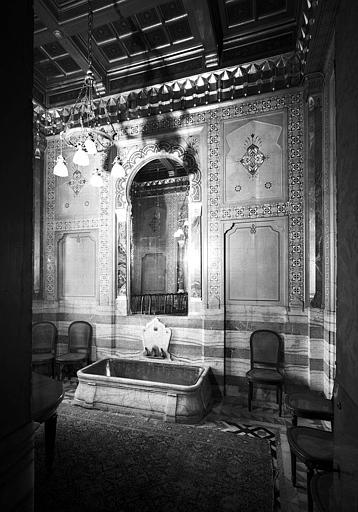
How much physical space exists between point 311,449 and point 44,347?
5.08 metres

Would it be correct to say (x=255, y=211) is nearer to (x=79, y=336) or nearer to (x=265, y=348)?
(x=265, y=348)

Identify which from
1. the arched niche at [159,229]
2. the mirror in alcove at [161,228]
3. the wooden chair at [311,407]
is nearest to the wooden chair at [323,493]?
the wooden chair at [311,407]

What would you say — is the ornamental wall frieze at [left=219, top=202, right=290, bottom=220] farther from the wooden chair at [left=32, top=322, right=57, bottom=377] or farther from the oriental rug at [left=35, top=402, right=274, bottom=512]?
the wooden chair at [left=32, top=322, right=57, bottom=377]

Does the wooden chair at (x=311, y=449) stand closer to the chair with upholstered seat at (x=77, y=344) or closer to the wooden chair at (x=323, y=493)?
the wooden chair at (x=323, y=493)

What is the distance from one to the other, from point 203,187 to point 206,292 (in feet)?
5.97

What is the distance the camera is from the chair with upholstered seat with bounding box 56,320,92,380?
566cm

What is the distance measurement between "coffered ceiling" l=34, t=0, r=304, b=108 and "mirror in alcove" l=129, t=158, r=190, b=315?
82.1 inches

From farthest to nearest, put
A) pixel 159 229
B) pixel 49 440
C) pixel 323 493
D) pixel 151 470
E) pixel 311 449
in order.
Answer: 1. pixel 159 229
2. pixel 151 470
3. pixel 49 440
4. pixel 311 449
5. pixel 323 493

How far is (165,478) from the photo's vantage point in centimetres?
281

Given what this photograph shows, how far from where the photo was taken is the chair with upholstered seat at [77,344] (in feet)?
18.6

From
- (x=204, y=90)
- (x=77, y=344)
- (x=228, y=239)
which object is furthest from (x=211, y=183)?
(x=77, y=344)

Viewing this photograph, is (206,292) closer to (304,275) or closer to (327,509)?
(304,275)

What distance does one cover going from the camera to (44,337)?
599 centimetres

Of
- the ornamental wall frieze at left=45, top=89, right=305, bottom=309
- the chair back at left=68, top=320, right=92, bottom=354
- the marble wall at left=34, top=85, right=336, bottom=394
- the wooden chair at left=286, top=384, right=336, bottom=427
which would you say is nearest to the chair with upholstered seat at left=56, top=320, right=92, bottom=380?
the chair back at left=68, top=320, right=92, bottom=354
